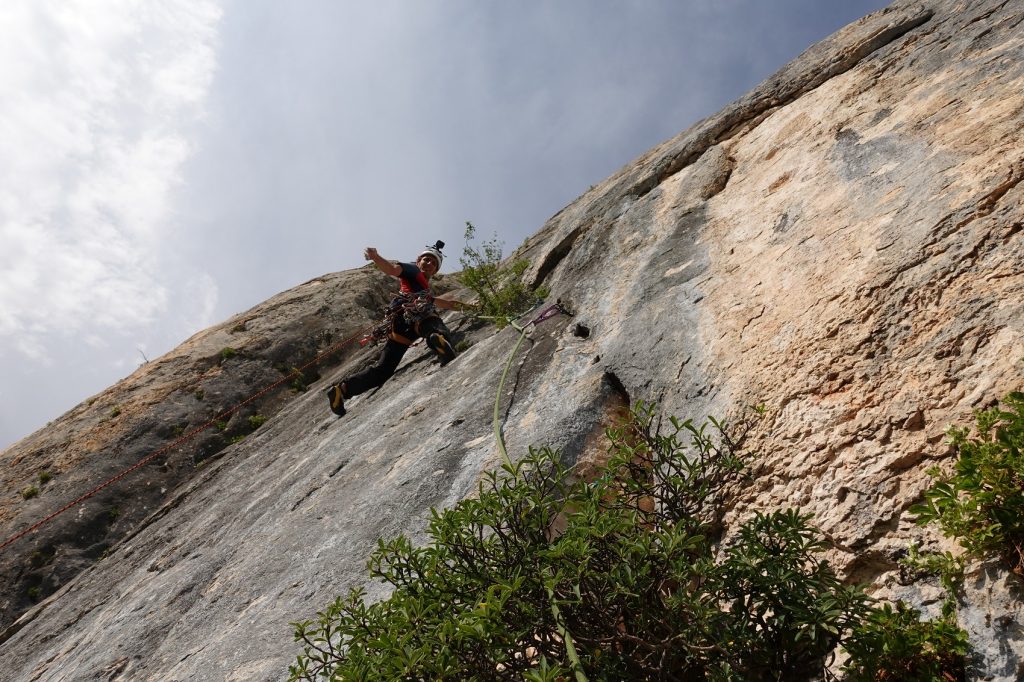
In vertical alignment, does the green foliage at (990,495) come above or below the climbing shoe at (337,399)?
below

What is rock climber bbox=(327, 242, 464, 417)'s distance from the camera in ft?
26.5

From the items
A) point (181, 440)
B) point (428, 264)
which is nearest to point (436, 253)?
point (428, 264)

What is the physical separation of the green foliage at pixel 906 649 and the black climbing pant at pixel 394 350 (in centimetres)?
661

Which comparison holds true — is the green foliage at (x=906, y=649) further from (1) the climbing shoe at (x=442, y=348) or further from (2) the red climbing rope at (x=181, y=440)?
(2) the red climbing rope at (x=181, y=440)

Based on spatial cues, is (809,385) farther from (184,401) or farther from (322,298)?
(322,298)

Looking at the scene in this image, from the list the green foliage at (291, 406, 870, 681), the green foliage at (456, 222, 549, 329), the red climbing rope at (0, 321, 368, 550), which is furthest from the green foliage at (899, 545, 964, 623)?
the red climbing rope at (0, 321, 368, 550)

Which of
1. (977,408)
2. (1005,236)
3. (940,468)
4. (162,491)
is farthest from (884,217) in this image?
(162,491)

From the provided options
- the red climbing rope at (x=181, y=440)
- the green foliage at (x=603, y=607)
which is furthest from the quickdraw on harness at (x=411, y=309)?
the green foliage at (x=603, y=607)

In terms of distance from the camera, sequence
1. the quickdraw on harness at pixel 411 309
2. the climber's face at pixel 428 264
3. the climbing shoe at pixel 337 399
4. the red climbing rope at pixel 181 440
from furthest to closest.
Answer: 1. the climber's face at pixel 428 264
2. the red climbing rope at pixel 181 440
3. the quickdraw on harness at pixel 411 309
4. the climbing shoe at pixel 337 399

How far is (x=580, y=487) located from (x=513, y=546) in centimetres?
37

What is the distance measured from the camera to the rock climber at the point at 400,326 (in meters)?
8.07

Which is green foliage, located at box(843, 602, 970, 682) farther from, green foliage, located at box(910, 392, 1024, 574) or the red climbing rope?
the red climbing rope

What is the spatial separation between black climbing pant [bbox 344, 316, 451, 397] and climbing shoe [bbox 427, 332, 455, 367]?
0.62 meters

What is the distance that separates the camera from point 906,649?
2014 millimetres
